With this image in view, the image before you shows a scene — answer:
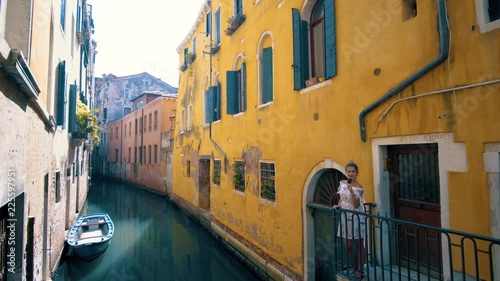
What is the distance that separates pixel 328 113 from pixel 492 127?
8.26ft

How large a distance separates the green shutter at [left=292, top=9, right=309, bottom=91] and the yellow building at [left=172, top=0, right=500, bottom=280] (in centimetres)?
2

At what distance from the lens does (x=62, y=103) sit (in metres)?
7.17

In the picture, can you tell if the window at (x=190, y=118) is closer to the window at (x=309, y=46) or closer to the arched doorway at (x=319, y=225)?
the window at (x=309, y=46)

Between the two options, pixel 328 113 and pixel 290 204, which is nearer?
pixel 328 113

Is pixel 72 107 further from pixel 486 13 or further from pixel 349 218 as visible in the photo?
pixel 486 13

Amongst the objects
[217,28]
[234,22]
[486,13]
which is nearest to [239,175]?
[234,22]

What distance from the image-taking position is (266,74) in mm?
7492

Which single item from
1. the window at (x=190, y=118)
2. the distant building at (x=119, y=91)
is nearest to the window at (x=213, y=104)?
the window at (x=190, y=118)

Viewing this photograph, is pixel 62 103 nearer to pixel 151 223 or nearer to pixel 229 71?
pixel 229 71

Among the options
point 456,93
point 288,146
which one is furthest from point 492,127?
point 288,146

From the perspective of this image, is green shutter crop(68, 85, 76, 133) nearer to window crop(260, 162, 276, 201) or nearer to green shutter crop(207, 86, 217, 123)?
green shutter crop(207, 86, 217, 123)

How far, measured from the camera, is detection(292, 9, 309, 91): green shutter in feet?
19.5

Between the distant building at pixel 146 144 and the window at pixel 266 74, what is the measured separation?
41.6 ft

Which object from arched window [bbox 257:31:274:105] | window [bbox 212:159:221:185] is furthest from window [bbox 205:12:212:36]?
window [bbox 212:159:221:185]
